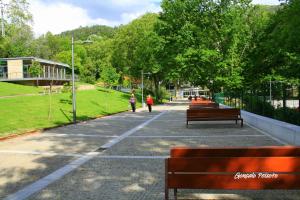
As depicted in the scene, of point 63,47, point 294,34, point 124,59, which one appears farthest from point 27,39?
point 294,34

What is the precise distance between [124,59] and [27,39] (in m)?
39.5

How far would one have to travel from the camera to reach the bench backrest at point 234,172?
591 centimetres

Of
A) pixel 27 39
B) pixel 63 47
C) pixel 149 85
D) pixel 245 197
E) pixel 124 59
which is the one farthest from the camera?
pixel 63 47

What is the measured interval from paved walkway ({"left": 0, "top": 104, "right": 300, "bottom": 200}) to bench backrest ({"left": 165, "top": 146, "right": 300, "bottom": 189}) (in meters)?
0.97

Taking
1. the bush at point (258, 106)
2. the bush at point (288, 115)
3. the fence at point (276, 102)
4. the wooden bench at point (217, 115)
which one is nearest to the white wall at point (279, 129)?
the bush at point (288, 115)

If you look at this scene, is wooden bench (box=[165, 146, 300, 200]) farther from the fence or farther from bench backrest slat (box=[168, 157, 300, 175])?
the fence

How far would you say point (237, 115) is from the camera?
20.0m

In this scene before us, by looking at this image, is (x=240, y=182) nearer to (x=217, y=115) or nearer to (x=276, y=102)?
(x=276, y=102)

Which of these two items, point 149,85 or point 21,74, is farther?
point 149,85

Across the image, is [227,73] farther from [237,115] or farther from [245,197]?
Result: [245,197]

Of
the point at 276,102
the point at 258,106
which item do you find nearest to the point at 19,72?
the point at 258,106

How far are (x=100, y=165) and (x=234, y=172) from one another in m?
4.77

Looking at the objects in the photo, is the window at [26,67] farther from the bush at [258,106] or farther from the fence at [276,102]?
the bush at [258,106]

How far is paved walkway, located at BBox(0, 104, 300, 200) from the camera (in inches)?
287
